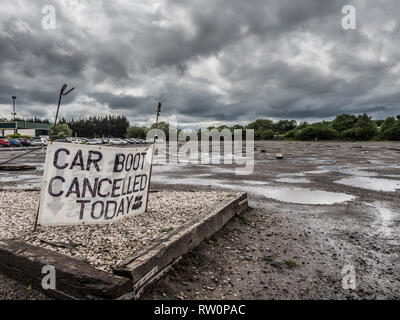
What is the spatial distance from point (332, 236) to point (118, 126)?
151688 millimetres

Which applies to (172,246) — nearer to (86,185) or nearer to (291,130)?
(86,185)

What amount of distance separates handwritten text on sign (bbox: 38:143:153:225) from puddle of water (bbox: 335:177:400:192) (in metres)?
8.76

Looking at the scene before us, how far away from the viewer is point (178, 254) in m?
3.72

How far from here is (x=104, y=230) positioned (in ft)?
13.5

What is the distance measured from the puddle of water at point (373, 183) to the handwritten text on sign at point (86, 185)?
8761 mm

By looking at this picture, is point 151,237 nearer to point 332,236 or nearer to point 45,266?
point 45,266

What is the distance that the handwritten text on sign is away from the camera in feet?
13.3

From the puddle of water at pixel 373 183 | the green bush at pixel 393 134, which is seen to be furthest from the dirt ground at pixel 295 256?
the green bush at pixel 393 134

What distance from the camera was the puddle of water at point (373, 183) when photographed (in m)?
9.39

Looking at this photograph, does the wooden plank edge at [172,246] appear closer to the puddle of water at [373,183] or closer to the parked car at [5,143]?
the puddle of water at [373,183]

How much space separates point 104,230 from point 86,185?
780mm

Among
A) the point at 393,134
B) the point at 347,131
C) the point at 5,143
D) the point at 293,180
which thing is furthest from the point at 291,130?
the point at 293,180
